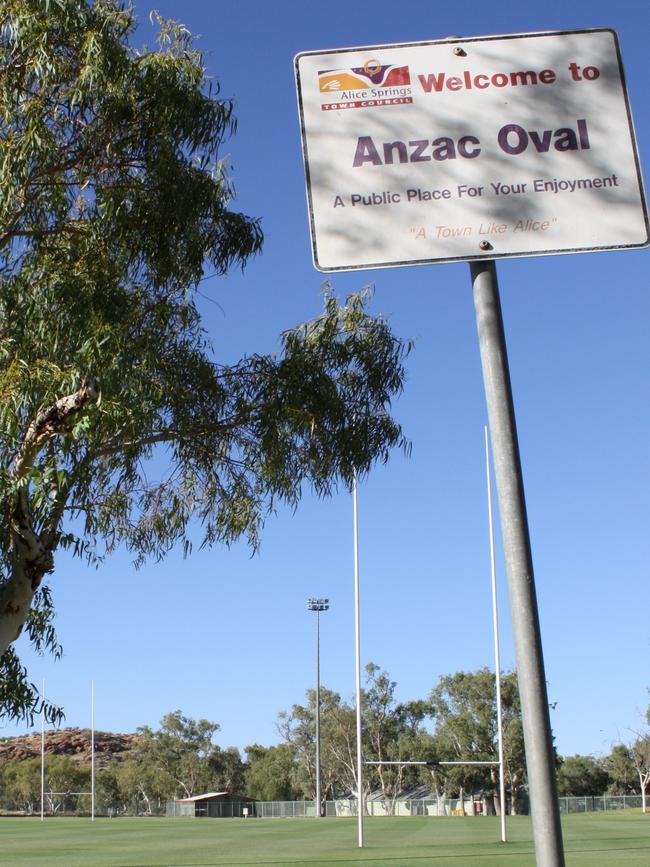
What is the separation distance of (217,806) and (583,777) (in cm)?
2763

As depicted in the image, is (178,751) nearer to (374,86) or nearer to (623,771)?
(623,771)

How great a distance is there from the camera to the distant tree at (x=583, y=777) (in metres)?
76.1

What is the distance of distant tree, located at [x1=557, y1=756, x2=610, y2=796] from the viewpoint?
76062 mm

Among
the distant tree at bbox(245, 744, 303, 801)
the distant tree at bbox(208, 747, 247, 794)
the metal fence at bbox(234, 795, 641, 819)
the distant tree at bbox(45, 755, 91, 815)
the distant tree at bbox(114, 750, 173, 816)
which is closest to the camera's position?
the metal fence at bbox(234, 795, 641, 819)

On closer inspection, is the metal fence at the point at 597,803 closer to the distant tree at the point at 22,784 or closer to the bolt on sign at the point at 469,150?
the distant tree at the point at 22,784

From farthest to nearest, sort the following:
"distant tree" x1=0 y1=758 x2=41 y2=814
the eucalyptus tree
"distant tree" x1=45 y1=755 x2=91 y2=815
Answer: "distant tree" x1=0 y1=758 x2=41 y2=814 < "distant tree" x1=45 y1=755 x2=91 y2=815 < the eucalyptus tree

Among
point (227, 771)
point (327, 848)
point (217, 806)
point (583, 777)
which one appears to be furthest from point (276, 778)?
point (327, 848)

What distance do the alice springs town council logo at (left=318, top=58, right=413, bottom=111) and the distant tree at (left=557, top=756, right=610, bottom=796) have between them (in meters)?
78.8

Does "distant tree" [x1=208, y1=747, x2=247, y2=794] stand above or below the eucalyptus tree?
below

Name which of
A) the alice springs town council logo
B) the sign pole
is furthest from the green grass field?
the alice springs town council logo

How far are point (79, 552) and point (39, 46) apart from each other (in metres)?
4.52

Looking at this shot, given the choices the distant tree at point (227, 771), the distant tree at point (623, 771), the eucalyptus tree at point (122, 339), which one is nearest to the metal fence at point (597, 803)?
the distant tree at point (623, 771)

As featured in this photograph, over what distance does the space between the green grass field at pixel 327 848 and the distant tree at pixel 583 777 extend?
143 feet

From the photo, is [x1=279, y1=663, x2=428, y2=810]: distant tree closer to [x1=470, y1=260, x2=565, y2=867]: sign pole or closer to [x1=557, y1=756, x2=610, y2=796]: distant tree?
[x1=557, y1=756, x2=610, y2=796]: distant tree
